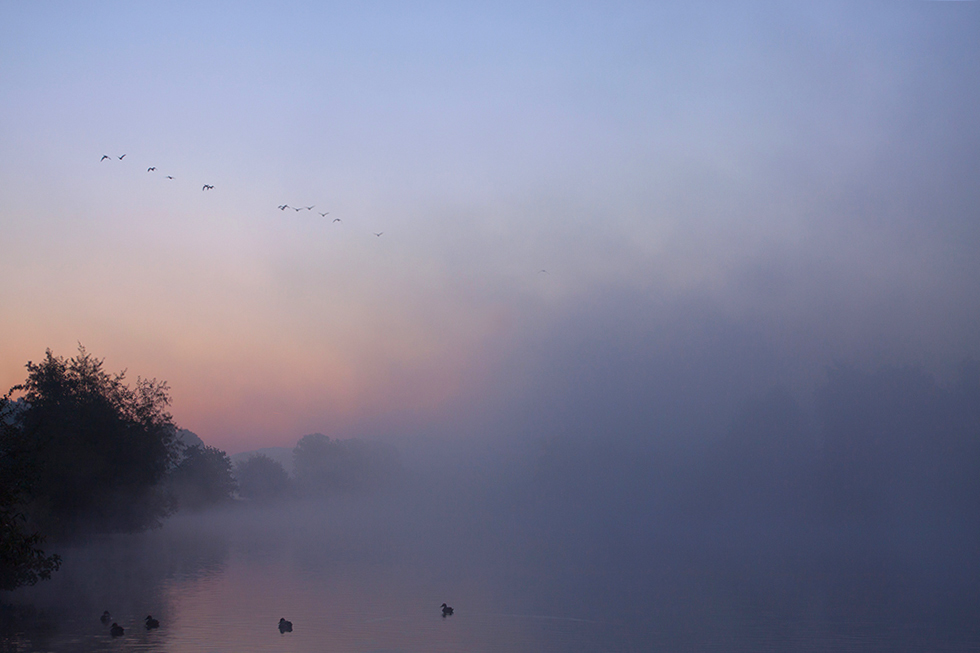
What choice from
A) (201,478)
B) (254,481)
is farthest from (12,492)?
(254,481)

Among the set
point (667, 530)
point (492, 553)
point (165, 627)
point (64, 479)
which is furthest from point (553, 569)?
point (667, 530)

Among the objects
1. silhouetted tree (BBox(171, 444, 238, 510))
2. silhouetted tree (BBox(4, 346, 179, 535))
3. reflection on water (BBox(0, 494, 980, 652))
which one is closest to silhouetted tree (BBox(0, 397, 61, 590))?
reflection on water (BBox(0, 494, 980, 652))

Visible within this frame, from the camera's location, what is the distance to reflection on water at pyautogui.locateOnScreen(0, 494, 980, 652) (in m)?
28.1

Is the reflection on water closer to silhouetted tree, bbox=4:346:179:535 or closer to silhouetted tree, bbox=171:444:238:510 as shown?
silhouetted tree, bbox=4:346:179:535

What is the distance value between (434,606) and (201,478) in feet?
344

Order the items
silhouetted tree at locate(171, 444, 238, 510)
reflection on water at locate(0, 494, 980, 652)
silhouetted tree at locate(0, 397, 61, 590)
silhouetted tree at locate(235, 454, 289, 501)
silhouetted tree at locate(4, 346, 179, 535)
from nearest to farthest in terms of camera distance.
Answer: silhouetted tree at locate(0, 397, 61, 590)
reflection on water at locate(0, 494, 980, 652)
silhouetted tree at locate(4, 346, 179, 535)
silhouetted tree at locate(171, 444, 238, 510)
silhouetted tree at locate(235, 454, 289, 501)

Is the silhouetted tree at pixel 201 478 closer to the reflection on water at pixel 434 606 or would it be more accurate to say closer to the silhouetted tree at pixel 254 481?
the silhouetted tree at pixel 254 481

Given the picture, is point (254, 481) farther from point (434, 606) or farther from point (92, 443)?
point (434, 606)

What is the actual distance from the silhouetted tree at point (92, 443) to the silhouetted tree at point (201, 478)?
2294 inches

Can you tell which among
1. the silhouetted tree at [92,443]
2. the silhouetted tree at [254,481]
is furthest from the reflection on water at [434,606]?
the silhouetted tree at [254,481]

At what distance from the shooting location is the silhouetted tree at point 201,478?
12225cm

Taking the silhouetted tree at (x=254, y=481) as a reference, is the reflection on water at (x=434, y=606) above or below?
below

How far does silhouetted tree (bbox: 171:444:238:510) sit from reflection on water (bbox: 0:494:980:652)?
61329 millimetres

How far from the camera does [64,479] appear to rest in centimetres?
5016
